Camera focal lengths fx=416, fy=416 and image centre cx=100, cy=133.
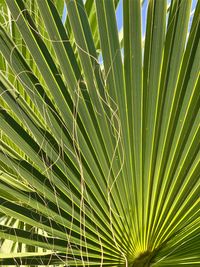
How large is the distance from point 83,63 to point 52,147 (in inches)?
8.6

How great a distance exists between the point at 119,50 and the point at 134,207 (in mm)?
385

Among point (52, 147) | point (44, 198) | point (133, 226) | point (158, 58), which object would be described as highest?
point (158, 58)

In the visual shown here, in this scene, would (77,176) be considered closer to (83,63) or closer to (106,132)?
(106,132)

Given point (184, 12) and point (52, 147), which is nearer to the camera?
point (184, 12)

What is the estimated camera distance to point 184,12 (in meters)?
0.91

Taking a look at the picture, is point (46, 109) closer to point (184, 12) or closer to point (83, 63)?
point (83, 63)

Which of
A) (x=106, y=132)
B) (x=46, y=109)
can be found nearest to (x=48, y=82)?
(x=46, y=109)

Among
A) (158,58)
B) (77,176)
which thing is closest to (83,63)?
(158,58)

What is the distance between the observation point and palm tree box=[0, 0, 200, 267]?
0.95m

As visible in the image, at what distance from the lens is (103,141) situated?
3.33 feet

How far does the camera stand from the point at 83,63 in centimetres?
97

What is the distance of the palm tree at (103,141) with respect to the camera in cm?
95

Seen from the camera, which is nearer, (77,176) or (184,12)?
(184,12)

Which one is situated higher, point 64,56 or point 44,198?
point 64,56
